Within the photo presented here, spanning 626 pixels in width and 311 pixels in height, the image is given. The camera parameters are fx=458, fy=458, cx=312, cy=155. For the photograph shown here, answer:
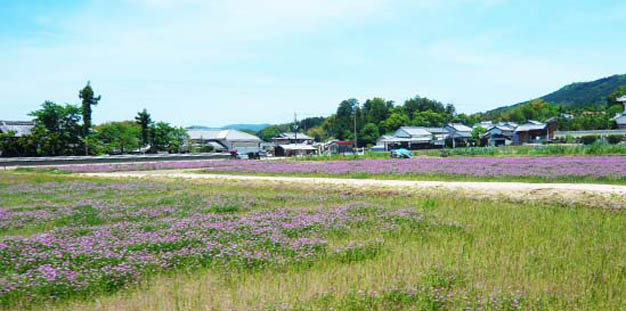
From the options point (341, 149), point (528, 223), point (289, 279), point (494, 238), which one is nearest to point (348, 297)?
point (289, 279)

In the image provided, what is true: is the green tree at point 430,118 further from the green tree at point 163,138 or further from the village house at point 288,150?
the green tree at point 163,138

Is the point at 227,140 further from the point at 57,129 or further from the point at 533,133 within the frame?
the point at 533,133

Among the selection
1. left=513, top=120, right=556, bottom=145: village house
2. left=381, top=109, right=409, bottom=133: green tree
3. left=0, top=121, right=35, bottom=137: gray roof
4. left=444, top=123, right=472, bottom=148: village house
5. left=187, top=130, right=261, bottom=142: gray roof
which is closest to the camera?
left=0, top=121, right=35, bottom=137: gray roof

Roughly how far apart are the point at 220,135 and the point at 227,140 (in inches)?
219

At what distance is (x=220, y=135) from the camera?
116 metres

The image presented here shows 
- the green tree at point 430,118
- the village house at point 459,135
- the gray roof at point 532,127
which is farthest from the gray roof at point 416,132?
the gray roof at point 532,127

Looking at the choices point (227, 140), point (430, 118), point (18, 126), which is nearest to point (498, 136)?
point (430, 118)

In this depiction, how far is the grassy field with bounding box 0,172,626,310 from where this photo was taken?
19.6 feet

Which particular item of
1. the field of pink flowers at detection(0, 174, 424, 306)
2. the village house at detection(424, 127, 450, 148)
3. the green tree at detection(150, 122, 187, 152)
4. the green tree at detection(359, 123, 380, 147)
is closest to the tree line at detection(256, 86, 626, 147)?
the green tree at detection(359, 123, 380, 147)

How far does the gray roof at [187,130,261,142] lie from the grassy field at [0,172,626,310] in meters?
100

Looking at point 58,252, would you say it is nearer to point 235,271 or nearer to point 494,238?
point 235,271

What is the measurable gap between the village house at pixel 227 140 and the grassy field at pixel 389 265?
97176mm

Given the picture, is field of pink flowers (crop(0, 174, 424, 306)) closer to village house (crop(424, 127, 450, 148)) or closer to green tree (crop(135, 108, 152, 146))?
green tree (crop(135, 108, 152, 146))

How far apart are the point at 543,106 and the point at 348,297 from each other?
162m
